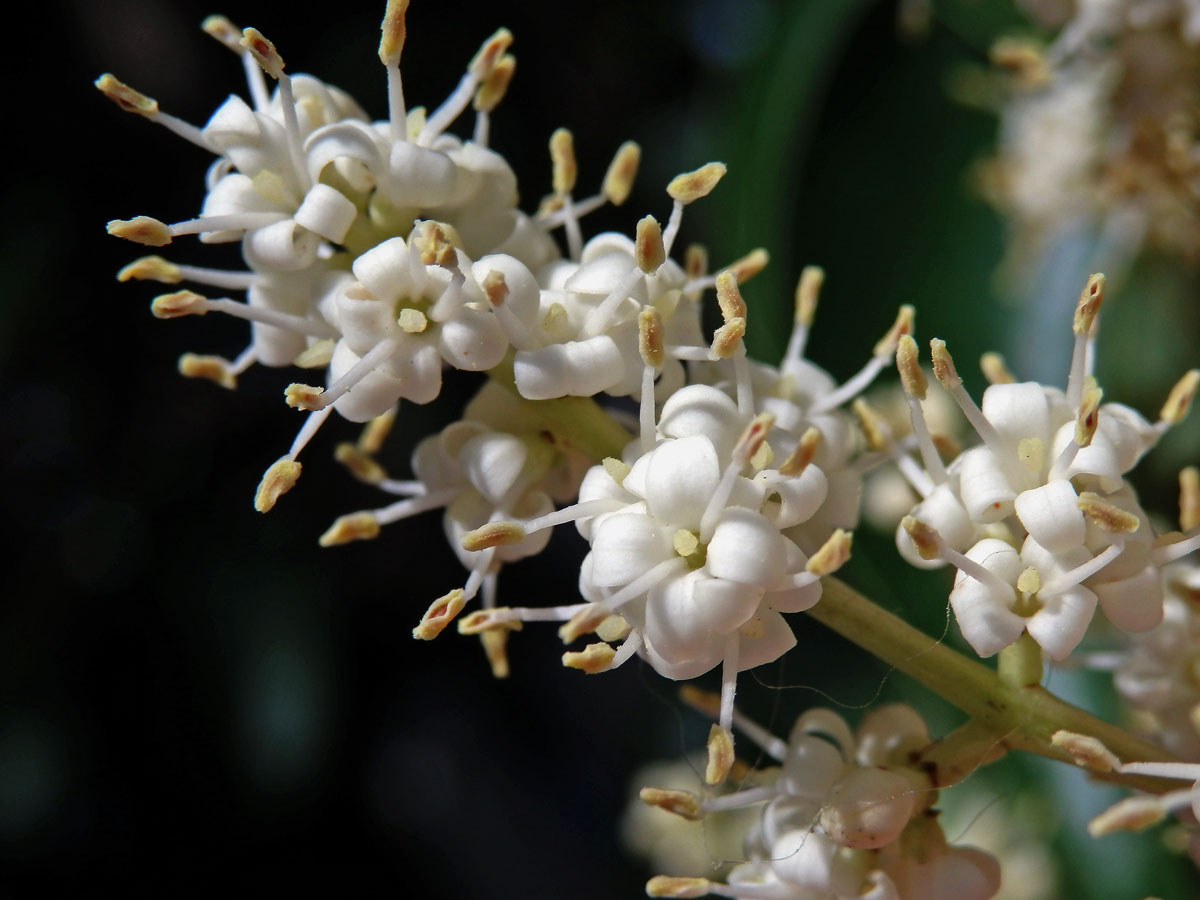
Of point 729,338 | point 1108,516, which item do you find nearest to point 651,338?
point 729,338

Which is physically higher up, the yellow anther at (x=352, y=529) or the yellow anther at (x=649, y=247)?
the yellow anther at (x=649, y=247)

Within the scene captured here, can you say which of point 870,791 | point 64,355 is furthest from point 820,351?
point 64,355

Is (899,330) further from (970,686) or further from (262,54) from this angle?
(262,54)

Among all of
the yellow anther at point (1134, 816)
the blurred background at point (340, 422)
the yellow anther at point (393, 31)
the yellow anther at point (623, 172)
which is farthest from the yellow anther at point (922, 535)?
the blurred background at point (340, 422)

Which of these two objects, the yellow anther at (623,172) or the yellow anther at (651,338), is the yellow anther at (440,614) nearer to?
the yellow anther at (651,338)

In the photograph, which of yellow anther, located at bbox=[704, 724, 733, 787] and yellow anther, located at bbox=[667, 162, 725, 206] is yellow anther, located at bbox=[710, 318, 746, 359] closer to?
yellow anther, located at bbox=[667, 162, 725, 206]

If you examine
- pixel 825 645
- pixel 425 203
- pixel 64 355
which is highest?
pixel 425 203

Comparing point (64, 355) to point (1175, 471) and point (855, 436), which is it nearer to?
point (855, 436)
